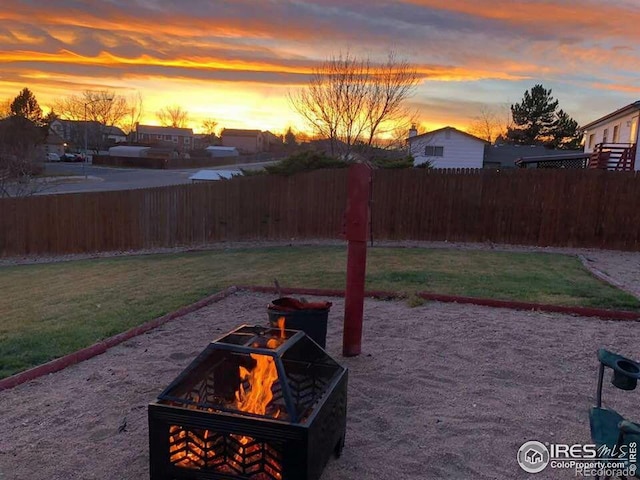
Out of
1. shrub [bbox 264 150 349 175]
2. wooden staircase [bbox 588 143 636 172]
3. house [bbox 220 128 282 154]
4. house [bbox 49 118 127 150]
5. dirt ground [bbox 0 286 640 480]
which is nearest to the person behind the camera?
dirt ground [bbox 0 286 640 480]

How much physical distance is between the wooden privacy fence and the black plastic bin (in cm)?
971

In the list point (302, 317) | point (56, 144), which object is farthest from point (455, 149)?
point (56, 144)

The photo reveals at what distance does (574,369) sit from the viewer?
4434mm

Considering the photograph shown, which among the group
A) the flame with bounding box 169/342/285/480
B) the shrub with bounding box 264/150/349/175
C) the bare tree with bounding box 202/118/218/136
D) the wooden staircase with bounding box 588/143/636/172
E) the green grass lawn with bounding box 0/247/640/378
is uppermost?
the bare tree with bounding box 202/118/218/136

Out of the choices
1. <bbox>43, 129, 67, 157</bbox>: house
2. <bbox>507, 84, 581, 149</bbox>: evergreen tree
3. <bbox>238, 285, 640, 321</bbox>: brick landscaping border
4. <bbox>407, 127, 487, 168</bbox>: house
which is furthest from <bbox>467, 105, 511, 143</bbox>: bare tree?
<bbox>43, 129, 67, 157</bbox>: house

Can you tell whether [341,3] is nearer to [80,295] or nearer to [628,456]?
[80,295]

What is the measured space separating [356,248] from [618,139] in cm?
2314

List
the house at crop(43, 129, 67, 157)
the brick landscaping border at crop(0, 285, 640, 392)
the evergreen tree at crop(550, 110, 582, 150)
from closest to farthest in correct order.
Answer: the brick landscaping border at crop(0, 285, 640, 392), the evergreen tree at crop(550, 110, 582, 150), the house at crop(43, 129, 67, 157)

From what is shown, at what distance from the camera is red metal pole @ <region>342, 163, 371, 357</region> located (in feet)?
14.6

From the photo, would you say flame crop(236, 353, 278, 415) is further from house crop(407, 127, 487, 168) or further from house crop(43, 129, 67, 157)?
house crop(43, 129, 67, 157)

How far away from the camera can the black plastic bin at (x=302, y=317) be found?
4.46 m

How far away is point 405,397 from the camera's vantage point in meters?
3.89

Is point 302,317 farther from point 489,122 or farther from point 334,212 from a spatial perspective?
point 489,122

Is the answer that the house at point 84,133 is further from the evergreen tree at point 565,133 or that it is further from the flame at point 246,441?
the flame at point 246,441
